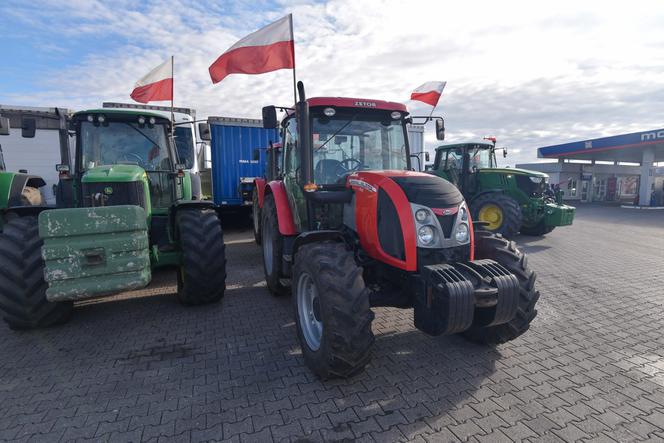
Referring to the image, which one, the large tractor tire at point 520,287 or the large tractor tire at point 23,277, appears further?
the large tractor tire at point 23,277

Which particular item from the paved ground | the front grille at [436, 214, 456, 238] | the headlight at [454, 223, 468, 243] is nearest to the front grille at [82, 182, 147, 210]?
the paved ground

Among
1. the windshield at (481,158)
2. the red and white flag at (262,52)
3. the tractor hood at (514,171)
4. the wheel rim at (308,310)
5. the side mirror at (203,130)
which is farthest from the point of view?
the windshield at (481,158)

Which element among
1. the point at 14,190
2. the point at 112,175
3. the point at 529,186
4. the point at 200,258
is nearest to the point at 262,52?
the point at 112,175

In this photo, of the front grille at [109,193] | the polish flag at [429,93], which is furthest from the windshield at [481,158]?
the front grille at [109,193]

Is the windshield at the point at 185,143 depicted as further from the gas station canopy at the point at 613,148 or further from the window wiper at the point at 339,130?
the gas station canopy at the point at 613,148

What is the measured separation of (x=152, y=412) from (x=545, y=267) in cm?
669

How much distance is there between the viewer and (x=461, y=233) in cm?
314

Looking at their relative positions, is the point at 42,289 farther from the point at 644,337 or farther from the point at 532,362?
the point at 644,337

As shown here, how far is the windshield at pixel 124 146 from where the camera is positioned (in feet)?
16.4

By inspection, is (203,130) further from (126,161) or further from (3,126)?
(3,126)

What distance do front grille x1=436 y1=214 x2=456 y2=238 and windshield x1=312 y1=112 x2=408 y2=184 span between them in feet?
4.23

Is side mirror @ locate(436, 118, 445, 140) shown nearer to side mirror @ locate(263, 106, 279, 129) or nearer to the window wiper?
the window wiper

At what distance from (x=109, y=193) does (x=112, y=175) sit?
0.75 ft

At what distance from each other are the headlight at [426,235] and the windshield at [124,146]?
4.09m
